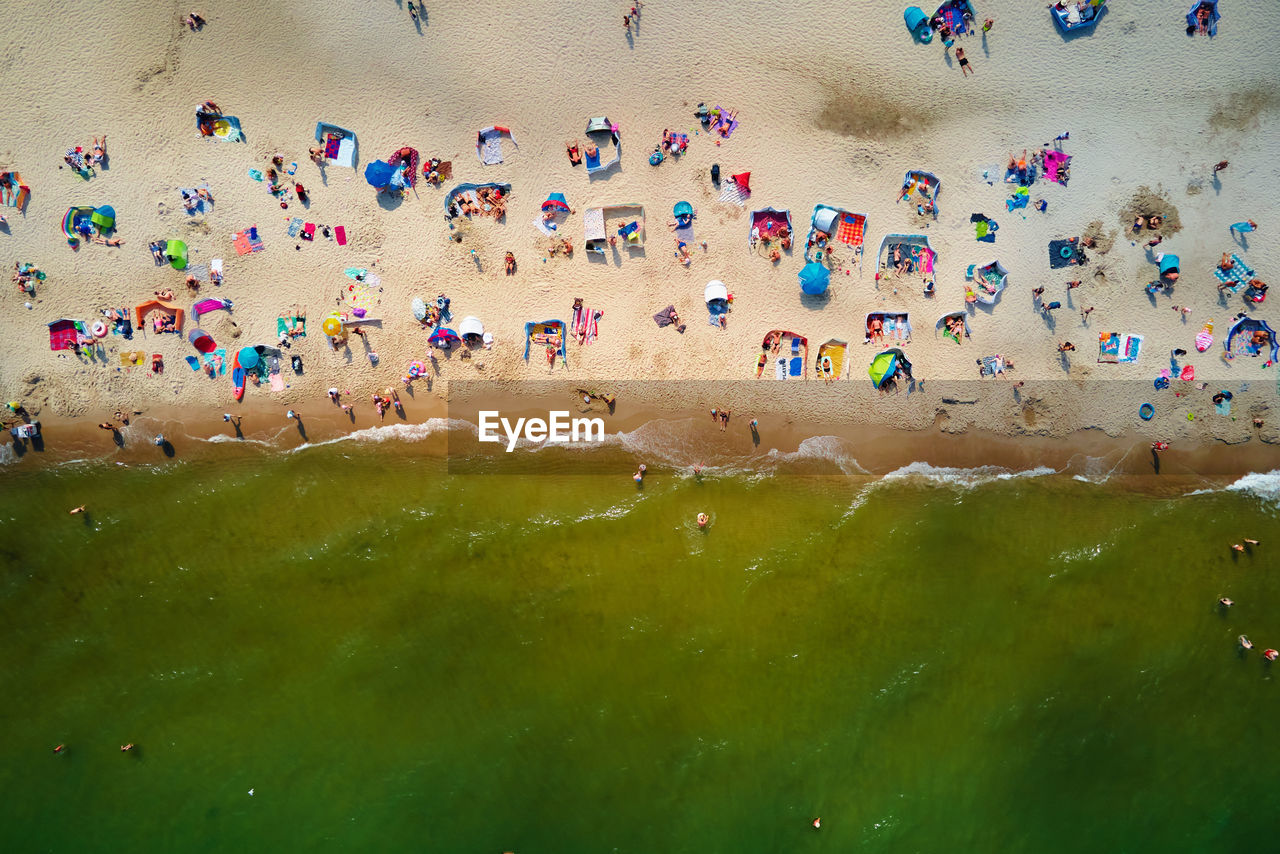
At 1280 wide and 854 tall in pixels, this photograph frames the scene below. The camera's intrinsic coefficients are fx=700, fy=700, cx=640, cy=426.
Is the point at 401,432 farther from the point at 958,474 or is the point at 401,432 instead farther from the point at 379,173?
the point at 958,474

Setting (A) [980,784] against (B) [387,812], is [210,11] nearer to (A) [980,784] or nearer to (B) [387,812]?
(B) [387,812]

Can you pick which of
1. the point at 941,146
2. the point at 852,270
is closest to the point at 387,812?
the point at 852,270

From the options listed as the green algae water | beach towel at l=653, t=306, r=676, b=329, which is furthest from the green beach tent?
beach towel at l=653, t=306, r=676, b=329

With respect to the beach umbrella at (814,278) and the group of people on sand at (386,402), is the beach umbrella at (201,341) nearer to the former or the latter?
the group of people on sand at (386,402)

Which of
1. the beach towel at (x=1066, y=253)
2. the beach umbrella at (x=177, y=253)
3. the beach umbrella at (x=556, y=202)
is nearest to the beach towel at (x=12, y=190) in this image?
the beach umbrella at (x=177, y=253)

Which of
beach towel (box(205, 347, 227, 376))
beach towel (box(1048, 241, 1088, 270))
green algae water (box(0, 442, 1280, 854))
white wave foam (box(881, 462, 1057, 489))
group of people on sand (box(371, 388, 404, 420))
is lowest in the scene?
green algae water (box(0, 442, 1280, 854))

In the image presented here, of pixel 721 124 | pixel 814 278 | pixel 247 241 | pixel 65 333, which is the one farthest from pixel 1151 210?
pixel 65 333

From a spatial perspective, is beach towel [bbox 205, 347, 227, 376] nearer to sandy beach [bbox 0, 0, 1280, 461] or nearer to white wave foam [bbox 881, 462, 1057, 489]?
sandy beach [bbox 0, 0, 1280, 461]
